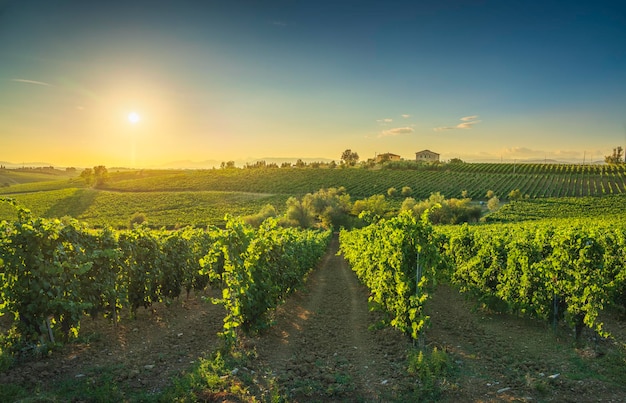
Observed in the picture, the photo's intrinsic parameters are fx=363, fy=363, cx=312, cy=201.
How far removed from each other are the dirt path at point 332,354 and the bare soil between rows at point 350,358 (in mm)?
26

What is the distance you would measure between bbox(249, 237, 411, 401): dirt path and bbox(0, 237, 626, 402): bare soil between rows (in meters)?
0.03

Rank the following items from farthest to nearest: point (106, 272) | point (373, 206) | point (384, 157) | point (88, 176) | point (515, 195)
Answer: point (384, 157)
point (88, 176)
point (515, 195)
point (373, 206)
point (106, 272)

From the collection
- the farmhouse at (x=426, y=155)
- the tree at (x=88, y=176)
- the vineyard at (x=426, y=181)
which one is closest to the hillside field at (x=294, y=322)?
the vineyard at (x=426, y=181)

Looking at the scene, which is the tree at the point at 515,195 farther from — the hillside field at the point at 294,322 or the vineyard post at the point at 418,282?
the vineyard post at the point at 418,282

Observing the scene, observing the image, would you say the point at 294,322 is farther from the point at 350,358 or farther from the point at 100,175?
the point at 100,175

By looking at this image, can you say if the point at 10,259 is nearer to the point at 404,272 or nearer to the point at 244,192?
the point at 404,272

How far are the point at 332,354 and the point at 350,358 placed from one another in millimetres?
465

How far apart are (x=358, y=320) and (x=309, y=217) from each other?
5687 centimetres

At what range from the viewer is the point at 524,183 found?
89.4m

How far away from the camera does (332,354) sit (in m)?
8.52

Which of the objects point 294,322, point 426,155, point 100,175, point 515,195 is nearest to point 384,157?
point 426,155

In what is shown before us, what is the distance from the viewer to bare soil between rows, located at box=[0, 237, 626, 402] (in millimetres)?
6547

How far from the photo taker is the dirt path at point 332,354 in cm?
667

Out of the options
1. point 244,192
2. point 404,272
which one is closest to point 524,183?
point 244,192
